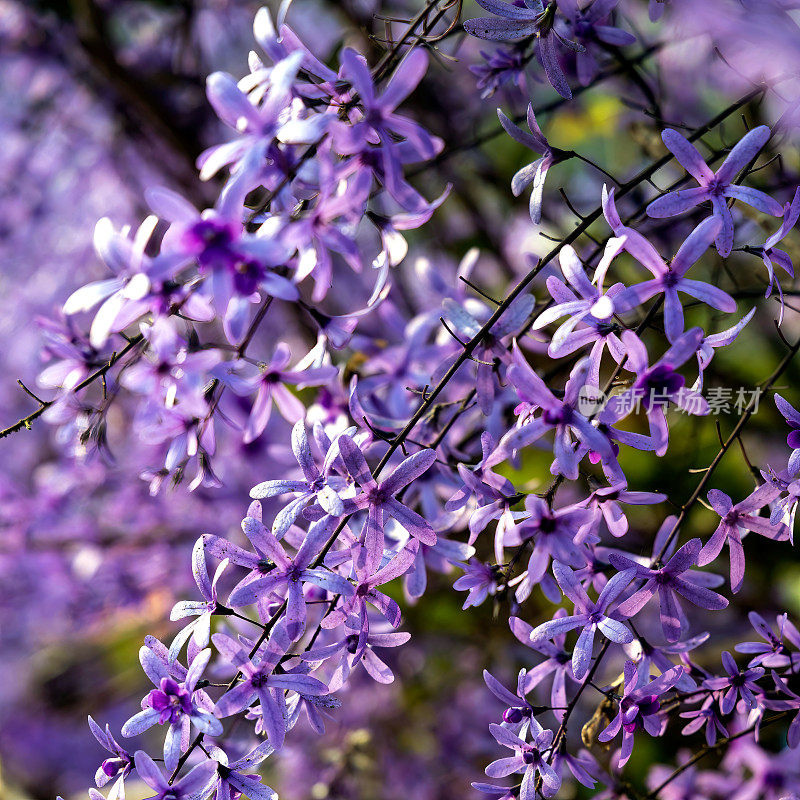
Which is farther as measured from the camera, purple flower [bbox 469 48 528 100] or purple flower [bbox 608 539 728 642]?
purple flower [bbox 469 48 528 100]

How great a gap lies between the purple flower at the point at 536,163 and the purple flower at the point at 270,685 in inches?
14.2

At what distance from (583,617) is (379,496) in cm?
17

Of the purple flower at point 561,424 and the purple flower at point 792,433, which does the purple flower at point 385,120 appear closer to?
the purple flower at point 561,424

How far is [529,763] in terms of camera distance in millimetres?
554

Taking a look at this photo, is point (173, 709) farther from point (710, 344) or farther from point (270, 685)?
point (710, 344)

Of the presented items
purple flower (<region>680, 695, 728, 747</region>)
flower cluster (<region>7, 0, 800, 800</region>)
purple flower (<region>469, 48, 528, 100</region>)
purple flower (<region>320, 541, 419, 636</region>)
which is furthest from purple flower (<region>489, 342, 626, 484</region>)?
purple flower (<region>469, 48, 528, 100</region>)

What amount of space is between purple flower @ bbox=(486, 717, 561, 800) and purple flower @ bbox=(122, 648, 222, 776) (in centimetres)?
21

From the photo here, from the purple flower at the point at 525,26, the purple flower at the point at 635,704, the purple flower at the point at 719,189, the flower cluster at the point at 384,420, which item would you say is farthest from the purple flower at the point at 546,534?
the purple flower at the point at 525,26

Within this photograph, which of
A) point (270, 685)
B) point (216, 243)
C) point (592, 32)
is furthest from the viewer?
point (592, 32)

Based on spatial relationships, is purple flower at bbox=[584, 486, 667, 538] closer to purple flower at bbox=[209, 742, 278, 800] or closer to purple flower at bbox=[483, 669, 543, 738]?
purple flower at bbox=[483, 669, 543, 738]

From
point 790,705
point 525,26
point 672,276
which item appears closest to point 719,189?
point 672,276

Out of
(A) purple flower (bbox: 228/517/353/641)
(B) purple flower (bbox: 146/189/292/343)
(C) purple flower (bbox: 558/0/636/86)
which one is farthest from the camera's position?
(C) purple flower (bbox: 558/0/636/86)

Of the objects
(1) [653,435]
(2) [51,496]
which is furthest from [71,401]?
(2) [51,496]

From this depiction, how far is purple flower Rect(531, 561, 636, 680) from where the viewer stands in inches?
20.4
